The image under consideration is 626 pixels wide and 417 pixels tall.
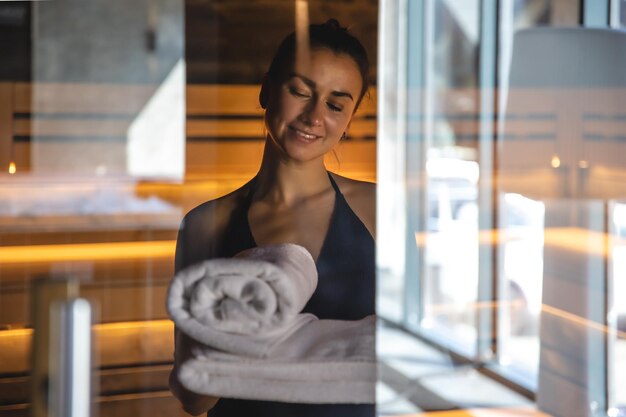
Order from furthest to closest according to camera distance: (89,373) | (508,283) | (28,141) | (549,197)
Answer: (508,283)
(549,197)
(28,141)
(89,373)

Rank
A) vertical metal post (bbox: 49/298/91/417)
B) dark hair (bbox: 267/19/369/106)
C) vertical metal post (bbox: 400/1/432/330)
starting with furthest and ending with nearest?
vertical metal post (bbox: 400/1/432/330)
dark hair (bbox: 267/19/369/106)
vertical metal post (bbox: 49/298/91/417)

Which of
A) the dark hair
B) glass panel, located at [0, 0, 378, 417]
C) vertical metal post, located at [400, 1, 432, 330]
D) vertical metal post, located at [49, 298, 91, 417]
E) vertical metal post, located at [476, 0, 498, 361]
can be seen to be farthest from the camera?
vertical metal post, located at [476, 0, 498, 361]

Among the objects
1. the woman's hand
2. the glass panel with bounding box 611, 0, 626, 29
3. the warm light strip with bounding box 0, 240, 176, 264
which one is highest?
the glass panel with bounding box 611, 0, 626, 29

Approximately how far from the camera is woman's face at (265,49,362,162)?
1.12 m

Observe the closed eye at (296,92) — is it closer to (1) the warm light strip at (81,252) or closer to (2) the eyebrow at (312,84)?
(2) the eyebrow at (312,84)

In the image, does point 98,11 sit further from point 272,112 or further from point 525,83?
point 525,83

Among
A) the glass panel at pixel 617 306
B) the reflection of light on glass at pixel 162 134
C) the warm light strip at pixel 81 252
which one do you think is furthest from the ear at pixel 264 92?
the glass panel at pixel 617 306

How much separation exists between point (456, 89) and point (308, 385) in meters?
0.96

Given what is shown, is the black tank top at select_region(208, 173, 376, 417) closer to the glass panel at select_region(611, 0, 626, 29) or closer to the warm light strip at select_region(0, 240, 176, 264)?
the warm light strip at select_region(0, 240, 176, 264)

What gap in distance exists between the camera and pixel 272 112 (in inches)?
43.9

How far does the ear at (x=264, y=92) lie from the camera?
111 centimetres

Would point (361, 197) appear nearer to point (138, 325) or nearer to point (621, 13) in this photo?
point (138, 325)

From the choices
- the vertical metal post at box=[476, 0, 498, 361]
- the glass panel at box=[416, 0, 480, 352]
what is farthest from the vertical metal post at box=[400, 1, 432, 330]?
the vertical metal post at box=[476, 0, 498, 361]

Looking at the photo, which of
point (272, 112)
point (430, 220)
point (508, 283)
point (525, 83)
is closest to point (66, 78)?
point (272, 112)
